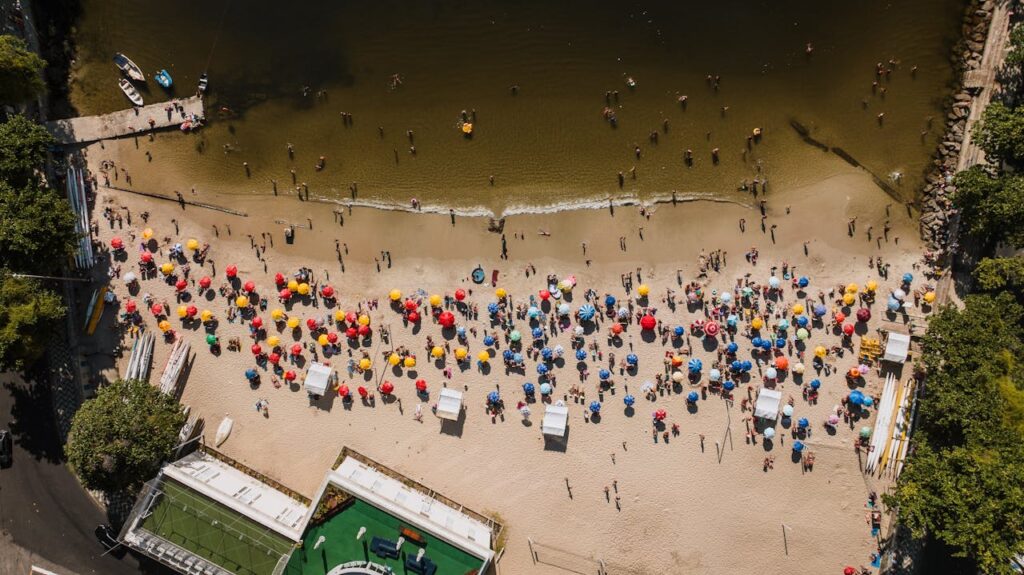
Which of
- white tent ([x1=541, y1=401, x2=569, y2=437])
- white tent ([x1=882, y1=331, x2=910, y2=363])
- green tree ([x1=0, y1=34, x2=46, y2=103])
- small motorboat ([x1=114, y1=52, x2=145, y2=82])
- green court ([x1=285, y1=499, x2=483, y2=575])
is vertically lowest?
green court ([x1=285, y1=499, x2=483, y2=575])

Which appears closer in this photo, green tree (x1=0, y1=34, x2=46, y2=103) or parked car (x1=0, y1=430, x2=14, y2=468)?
green tree (x1=0, y1=34, x2=46, y2=103)

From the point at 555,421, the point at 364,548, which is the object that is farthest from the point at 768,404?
the point at 364,548

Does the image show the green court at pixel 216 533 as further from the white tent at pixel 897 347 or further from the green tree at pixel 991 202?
the green tree at pixel 991 202

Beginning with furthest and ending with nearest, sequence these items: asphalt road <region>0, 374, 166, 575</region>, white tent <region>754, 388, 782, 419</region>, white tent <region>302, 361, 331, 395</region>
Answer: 1. white tent <region>302, 361, 331, 395</region>
2. asphalt road <region>0, 374, 166, 575</region>
3. white tent <region>754, 388, 782, 419</region>

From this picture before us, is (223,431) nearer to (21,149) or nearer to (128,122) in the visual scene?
(21,149)

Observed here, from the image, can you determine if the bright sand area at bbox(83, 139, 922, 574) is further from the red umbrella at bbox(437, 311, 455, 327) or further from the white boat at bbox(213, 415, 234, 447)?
the red umbrella at bbox(437, 311, 455, 327)

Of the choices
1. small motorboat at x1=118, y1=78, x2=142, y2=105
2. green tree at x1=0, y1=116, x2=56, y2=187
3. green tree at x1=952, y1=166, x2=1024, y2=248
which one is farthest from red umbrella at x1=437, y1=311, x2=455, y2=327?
green tree at x1=952, y1=166, x2=1024, y2=248

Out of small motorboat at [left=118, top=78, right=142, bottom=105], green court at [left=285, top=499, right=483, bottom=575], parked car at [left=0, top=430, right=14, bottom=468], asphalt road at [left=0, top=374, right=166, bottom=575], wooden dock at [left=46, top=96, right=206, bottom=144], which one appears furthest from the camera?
small motorboat at [left=118, top=78, right=142, bottom=105]
